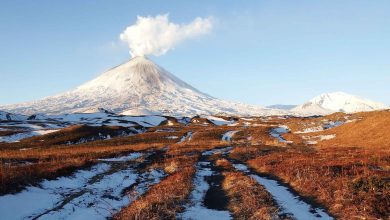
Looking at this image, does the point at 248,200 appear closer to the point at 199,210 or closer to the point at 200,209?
the point at 200,209

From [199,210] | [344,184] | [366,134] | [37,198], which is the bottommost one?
[199,210]

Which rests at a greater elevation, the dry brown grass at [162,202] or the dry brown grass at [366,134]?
the dry brown grass at [366,134]

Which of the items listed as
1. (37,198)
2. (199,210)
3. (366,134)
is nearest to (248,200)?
(199,210)

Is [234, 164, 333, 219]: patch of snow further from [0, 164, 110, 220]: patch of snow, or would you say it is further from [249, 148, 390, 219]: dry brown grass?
[0, 164, 110, 220]: patch of snow

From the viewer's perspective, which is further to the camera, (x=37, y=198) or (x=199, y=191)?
(x=199, y=191)

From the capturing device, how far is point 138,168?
3672 centimetres

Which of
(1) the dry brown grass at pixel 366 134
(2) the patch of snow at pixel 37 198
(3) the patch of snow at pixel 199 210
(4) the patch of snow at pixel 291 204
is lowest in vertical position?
(3) the patch of snow at pixel 199 210

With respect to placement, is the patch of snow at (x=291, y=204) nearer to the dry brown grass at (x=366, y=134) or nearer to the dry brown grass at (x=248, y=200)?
the dry brown grass at (x=248, y=200)

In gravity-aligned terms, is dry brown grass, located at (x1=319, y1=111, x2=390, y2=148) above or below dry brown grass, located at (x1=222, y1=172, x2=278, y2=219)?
above

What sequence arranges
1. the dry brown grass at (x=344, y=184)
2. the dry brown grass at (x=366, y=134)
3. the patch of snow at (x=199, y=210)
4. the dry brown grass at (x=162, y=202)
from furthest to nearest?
the dry brown grass at (x=366, y=134), the dry brown grass at (x=344, y=184), the patch of snow at (x=199, y=210), the dry brown grass at (x=162, y=202)

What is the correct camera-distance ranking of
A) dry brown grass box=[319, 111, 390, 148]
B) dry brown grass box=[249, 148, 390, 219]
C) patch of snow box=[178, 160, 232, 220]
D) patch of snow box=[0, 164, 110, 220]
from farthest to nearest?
dry brown grass box=[319, 111, 390, 148]
dry brown grass box=[249, 148, 390, 219]
patch of snow box=[178, 160, 232, 220]
patch of snow box=[0, 164, 110, 220]

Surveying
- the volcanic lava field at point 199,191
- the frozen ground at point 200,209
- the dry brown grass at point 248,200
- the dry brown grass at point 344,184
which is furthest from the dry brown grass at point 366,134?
the frozen ground at point 200,209

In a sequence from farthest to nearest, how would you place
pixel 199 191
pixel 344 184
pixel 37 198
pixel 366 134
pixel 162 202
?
pixel 366 134 → pixel 199 191 → pixel 344 184 → pixel 37 198 → pixel 162 202

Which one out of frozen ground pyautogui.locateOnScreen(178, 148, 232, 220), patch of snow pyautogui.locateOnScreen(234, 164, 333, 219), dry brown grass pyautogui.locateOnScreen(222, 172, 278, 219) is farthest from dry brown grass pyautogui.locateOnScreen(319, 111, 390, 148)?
frozen ground pyautogui.locateOnScreen(178, 148, 232, 220)
